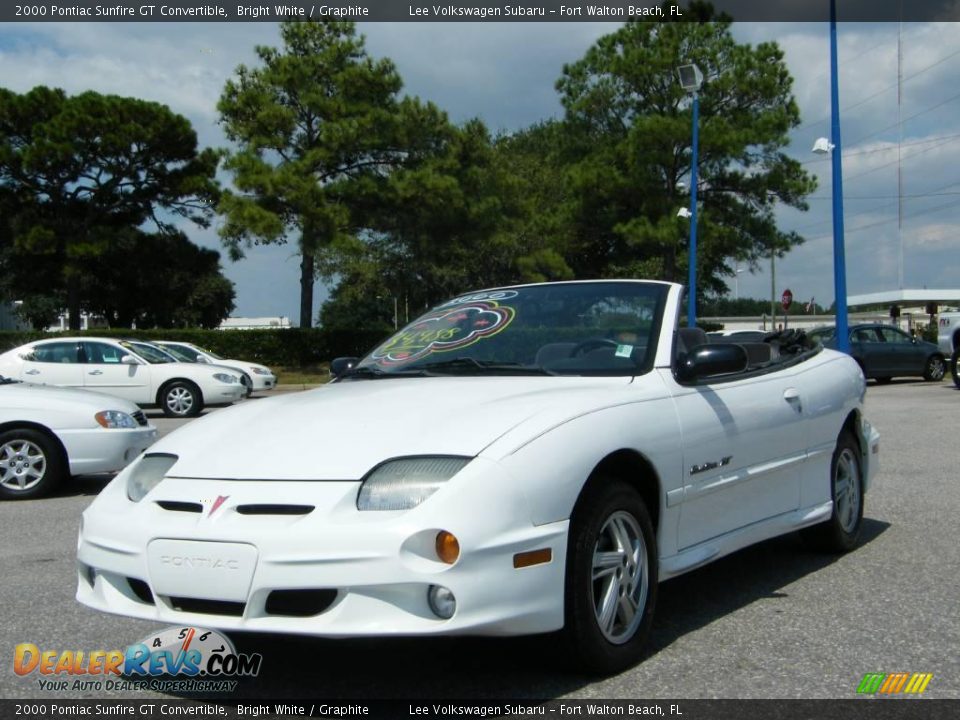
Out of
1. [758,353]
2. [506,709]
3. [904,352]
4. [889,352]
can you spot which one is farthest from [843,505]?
[904,352]

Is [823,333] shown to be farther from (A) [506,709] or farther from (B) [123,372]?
(A) [506,709]

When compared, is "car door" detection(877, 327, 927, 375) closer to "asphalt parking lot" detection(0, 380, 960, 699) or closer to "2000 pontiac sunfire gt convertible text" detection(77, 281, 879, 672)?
"asphalt parking lot" detection(0, 380, 960, 699)

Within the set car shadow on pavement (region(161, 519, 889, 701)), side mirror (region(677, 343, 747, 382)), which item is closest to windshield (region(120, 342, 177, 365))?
car shadow on pavement (region(161, 519, 889, 701))

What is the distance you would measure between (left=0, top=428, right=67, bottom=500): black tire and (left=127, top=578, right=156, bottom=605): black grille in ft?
19.1

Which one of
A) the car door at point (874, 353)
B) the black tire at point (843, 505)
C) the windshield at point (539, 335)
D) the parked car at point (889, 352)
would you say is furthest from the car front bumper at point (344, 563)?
the car door at point (874, 353)

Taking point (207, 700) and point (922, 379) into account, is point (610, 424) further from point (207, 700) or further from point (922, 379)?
point (922, 379)

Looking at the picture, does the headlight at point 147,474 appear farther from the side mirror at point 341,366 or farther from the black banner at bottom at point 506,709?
the side mirror at point 341,366

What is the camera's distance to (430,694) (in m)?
3.69

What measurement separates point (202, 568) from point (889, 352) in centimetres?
2410

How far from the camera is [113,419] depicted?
30.2ft

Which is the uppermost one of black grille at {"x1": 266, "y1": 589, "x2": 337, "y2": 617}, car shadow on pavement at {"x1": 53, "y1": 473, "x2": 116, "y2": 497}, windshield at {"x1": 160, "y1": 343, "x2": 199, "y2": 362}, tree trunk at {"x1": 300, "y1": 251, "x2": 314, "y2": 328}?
tree trunk at {"x1": 300, "y1": 251, "x2": 314, "y2": 328}

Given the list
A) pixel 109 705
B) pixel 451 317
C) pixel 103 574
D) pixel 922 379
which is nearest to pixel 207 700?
pixel 109 705

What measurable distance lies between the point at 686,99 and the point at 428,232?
11.0 meters

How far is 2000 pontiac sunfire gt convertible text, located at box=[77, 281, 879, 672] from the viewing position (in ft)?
10.9
